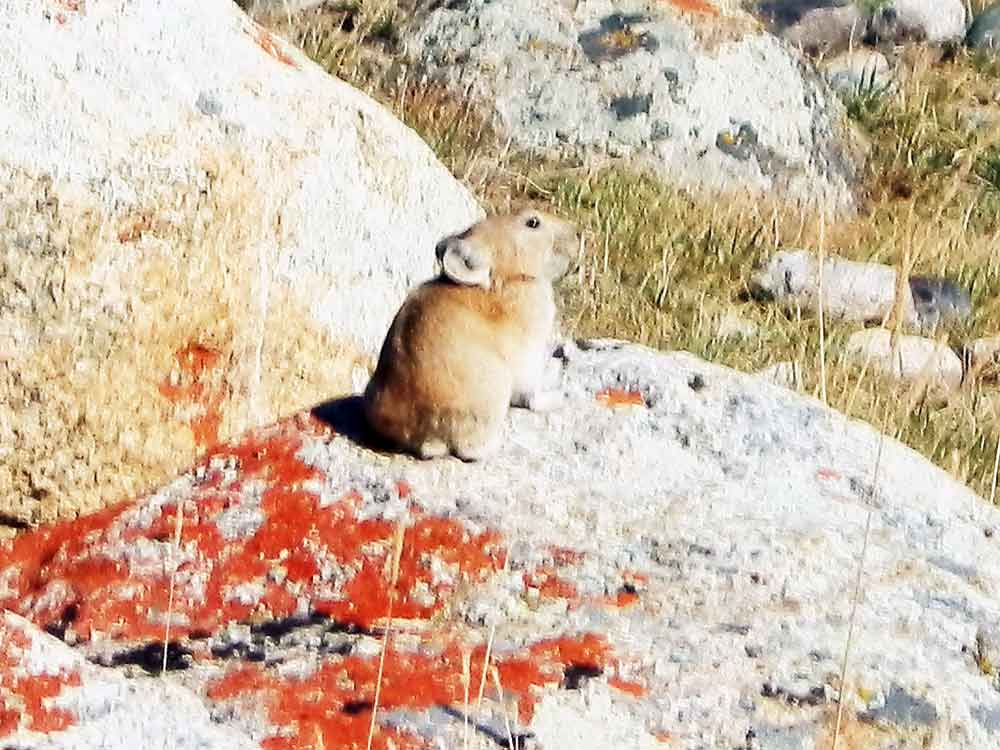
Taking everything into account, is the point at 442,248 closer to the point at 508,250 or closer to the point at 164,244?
the point at 508,250

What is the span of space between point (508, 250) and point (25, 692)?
2327mm

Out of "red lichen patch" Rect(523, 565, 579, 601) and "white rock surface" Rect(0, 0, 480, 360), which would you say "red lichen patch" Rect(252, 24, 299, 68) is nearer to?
"white rock surface" Rect(0, 0, 480, 360)

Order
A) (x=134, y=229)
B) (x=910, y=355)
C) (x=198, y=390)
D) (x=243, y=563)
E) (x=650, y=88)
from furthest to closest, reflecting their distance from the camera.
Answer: (x=650, y=88) < (x=910, y=355) < (x=198, y=390) < (x=134, y=229) < (x=243, y=563)

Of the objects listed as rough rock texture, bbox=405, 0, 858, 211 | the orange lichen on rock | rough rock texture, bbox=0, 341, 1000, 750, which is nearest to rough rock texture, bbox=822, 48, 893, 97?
rough rock texture, bbox=405, 0, 858, 211

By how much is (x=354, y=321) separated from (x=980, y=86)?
8.14 m

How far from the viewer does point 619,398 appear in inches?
204

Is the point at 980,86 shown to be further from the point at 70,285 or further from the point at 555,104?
the point at 70,285

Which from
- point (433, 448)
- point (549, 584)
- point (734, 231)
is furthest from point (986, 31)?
point (549, 584)

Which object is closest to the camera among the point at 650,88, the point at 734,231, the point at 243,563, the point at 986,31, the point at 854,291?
the point at 243,563

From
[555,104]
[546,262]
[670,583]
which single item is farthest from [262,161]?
[555,104]

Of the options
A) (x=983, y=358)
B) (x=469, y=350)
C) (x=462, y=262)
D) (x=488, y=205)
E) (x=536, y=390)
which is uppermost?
(x=462, y=262)

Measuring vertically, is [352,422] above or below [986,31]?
above

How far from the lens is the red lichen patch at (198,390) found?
5086 mm

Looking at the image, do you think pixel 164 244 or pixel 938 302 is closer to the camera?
pixel 164 244
